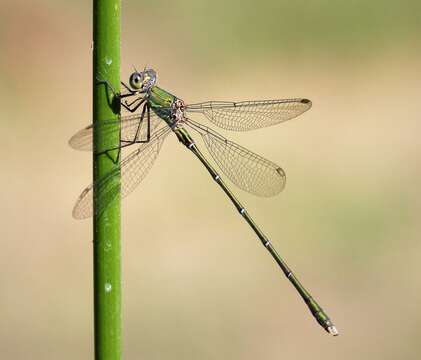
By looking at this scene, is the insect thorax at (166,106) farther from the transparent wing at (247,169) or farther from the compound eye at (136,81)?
the transparent wing at (247,169)

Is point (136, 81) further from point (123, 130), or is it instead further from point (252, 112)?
point (252, 112)

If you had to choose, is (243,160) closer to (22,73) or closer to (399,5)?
(22,73)

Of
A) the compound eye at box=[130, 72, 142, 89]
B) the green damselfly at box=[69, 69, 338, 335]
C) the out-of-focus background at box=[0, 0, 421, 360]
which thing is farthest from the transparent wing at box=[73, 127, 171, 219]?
the out-of-focus background at box=[0, 0, 421, 360]

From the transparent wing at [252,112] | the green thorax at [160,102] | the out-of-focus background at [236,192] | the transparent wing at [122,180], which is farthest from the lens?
the out-of-focus background at [236,192]

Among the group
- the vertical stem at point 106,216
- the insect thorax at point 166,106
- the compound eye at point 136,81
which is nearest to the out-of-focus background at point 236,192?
the insect thorax at point 166,106

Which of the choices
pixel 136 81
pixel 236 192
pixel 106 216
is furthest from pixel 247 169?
pixel 236 192

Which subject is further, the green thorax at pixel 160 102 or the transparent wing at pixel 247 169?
the transparent wing at pixel 247 169

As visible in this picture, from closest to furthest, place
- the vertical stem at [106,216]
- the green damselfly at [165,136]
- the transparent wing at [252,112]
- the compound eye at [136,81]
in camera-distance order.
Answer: the vertical stem at [106,216], the green damselfly at [165,136], the compound eye at [136,81], the transparent wing at [252,112]

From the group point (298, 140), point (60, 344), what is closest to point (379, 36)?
point (298, 140)

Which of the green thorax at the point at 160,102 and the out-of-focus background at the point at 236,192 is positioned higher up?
the out-of-focus background at the point at 236,192
